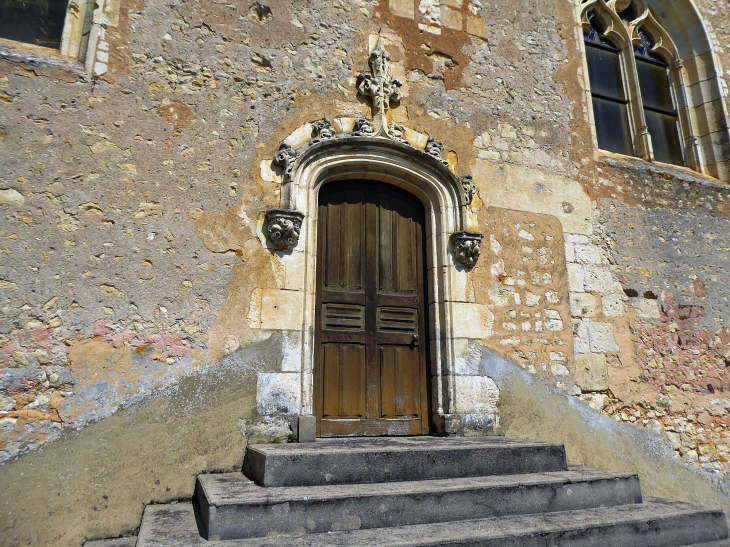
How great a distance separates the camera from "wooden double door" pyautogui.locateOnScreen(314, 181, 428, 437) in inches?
162

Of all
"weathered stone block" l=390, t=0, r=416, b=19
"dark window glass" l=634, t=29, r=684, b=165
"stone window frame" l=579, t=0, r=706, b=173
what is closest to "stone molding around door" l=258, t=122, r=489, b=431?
"weathered stone block" l=390, t=0, r=416, b=19

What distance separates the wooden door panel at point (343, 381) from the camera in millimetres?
4062

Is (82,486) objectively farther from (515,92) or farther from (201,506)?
(515,92)

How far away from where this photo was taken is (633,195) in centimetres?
530

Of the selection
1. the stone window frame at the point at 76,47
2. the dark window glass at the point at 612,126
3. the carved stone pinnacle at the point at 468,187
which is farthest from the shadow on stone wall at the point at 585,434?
the stone window frame at the point at 76,47

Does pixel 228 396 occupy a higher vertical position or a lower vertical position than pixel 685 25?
lower

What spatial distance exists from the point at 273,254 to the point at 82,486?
189 cm

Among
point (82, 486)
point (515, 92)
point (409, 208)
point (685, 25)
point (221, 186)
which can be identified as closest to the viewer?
point (82, 486)

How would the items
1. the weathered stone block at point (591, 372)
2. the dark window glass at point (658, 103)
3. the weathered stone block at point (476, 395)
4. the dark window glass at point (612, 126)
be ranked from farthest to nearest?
the dark window glass at point (658, 103)
the dark window glass at point (612, 126)
the weathered stone block at point (591, 372)
the weathered stone block at point (476, 395)

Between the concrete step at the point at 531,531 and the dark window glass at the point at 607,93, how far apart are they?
399 cm

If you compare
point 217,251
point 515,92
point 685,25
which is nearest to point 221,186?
point 217,251

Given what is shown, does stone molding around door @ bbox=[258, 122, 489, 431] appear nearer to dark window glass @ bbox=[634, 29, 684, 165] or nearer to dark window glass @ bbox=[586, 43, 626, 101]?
dark window glass @ bbox=[586, 43, 626, 101]

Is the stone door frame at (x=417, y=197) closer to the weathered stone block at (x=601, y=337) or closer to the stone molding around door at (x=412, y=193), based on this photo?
the stone molding around door at (x=412, y=193)

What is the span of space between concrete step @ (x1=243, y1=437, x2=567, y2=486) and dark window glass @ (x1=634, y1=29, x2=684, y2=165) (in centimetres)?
428
